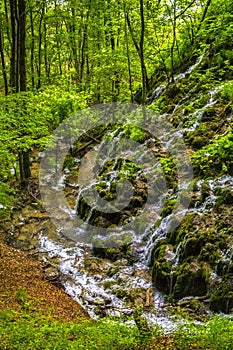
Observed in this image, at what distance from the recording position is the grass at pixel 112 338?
11.9ft

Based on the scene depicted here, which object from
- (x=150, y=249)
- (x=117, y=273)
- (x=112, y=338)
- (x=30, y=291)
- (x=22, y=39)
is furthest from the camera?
(x=22, y=39)

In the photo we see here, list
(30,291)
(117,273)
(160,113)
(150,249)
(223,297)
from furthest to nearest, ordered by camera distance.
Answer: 1. (160,113)
2. (150,249)
3. (117,273)
4. (30,291)
5. (223,297)

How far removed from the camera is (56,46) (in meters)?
14.9

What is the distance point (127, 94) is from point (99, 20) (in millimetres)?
2947

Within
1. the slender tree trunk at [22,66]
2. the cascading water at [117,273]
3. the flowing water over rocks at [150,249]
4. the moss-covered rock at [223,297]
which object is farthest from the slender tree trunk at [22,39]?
the moss-covered rock at [223,297]

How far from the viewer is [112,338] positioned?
12.5 feet

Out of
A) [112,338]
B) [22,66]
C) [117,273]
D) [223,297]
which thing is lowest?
[117,273]

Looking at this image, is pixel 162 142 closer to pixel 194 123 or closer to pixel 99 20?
pixel 194 123

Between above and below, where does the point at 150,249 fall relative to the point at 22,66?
below

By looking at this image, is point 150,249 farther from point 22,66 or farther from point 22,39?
point 22,39

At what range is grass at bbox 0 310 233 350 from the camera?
3641 mm

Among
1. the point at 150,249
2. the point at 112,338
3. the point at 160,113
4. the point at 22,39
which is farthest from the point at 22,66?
the point at 112,338

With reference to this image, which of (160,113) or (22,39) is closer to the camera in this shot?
(22,39)

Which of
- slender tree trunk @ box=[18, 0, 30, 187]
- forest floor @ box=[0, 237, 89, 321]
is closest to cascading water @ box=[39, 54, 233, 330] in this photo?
forest floor @ box=[0, 237, 89, 321]
